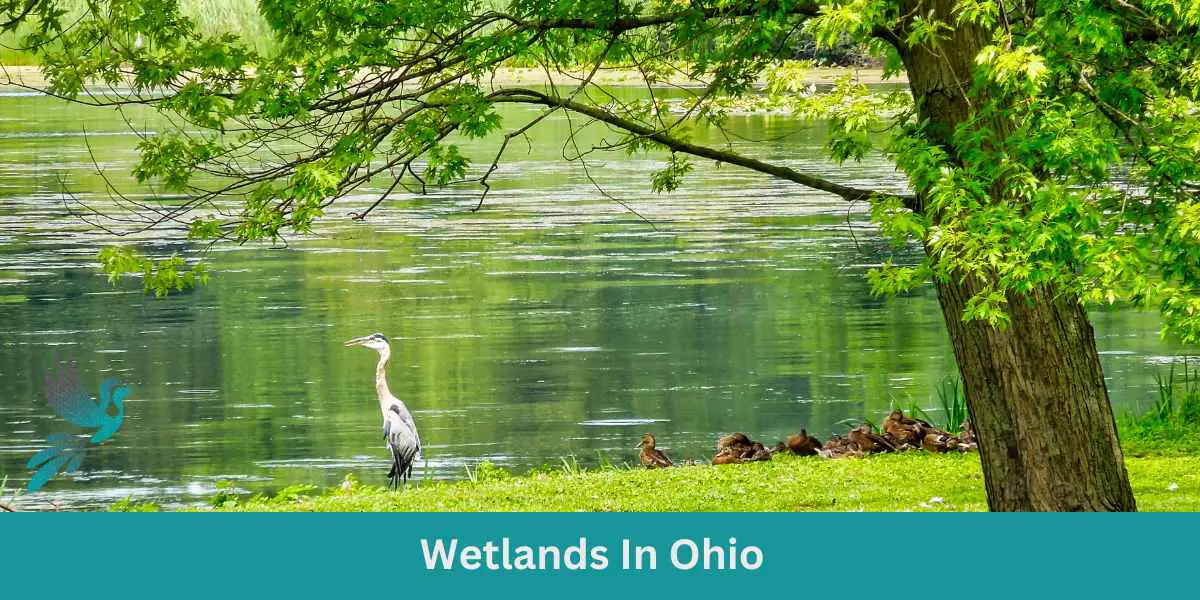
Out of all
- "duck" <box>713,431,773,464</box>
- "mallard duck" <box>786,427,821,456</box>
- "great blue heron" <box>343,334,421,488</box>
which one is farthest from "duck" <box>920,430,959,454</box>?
"great blue heron" <box>343,334,421,488</box>

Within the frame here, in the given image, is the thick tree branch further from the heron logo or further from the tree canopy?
the heron logo

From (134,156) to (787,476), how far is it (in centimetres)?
3368

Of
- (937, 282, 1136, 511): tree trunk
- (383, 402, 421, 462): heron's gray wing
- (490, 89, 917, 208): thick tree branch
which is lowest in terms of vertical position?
(383, 402, 421, 462): heron's gray wing

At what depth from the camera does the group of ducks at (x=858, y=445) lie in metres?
12.2

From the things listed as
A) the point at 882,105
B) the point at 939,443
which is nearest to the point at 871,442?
the point at 939,443

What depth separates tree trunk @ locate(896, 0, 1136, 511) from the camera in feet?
27.9

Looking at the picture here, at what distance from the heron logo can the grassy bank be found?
2946 millimetres

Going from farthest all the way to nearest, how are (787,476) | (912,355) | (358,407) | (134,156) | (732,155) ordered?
(134,156) < (912,355) < (358,407) < (787,476) < (732,155)

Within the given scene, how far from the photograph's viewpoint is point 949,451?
12211mm

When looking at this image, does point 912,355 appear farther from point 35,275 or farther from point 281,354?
point 35,275

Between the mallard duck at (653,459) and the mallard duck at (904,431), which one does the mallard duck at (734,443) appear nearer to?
the mallard duck at (653,459)

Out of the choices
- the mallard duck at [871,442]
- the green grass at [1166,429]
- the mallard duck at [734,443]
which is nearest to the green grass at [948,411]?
the mallard duck at [871,442]

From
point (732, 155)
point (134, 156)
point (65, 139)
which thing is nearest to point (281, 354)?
point (732, 155)

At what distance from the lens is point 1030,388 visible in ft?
28.2
